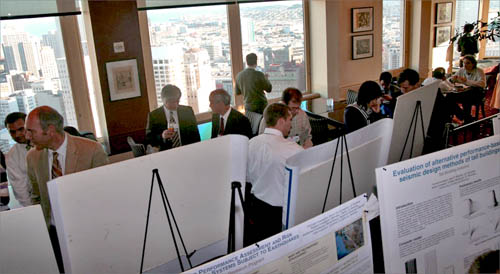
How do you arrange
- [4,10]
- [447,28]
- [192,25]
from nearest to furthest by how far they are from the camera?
[4,10] < [192,25] < [447,28]

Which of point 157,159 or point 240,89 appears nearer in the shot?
point 157,159

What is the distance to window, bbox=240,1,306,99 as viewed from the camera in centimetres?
657

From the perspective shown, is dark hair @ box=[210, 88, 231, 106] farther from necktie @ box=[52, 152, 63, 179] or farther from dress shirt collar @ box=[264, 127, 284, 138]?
necktie @ box=[52, 152, 63, 179]

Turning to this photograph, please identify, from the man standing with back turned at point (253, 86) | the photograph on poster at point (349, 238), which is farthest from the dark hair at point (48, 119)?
the man standing with back turned at point (253, 86)

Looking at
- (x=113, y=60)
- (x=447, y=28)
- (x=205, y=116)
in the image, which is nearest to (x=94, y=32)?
(x=113, y=60)

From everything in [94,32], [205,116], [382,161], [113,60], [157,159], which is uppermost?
[94,32]

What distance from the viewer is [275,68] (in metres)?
7.04

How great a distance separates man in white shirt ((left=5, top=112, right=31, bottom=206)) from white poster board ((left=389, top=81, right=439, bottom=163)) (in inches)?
85.7

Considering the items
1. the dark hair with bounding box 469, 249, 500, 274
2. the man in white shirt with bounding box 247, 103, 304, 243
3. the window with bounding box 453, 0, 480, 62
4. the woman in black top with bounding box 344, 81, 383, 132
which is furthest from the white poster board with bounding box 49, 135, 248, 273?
the window with bounding box 453, 0, 480, 62

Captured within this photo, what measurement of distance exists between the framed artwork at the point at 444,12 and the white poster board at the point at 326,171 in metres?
7.93

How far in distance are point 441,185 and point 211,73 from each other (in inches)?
199

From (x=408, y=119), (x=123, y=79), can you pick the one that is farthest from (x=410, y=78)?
(x=123, y=79)

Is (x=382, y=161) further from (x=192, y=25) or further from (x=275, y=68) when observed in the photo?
(x=275, y=68)

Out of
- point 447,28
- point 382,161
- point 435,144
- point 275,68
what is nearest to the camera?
point 382,161
